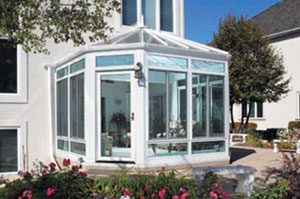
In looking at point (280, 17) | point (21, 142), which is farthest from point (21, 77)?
point (280, 17)

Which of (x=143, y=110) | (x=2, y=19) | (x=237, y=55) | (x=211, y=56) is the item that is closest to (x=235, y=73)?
(x=237, y=55)

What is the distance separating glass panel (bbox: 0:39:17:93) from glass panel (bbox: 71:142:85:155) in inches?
104

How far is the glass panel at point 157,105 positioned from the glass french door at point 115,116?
573mm

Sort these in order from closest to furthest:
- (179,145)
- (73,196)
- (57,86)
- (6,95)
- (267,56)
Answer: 1. (73,196)
2. (179,145)
3. (6,95)
4. (57,86)
5. (267,56)

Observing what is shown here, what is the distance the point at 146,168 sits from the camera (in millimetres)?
12852

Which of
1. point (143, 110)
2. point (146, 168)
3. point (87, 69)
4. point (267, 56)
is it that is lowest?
point (146, 168)

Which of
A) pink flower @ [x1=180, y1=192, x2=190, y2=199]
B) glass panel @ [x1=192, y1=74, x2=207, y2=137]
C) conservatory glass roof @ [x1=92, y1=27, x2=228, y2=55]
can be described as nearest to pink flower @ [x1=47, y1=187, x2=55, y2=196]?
pink flower @ [x1=180, y1=192, x2=190, y2=199]

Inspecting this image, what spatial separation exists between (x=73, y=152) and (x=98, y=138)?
4.39 ft

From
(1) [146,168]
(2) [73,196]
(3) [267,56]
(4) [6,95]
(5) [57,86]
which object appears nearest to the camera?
(2) [73,196]

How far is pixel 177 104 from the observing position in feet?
45.9

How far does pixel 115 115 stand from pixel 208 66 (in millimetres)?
3288

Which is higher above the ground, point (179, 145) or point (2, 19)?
point (2, 19)

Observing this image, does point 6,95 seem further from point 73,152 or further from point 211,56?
point 211,56

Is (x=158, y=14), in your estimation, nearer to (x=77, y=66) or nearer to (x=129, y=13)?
(x=129, y=13)
